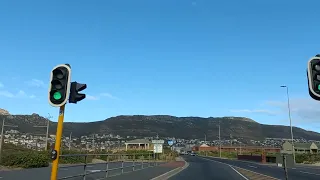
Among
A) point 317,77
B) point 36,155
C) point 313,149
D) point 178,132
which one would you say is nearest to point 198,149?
point 178,132

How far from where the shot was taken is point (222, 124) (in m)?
197

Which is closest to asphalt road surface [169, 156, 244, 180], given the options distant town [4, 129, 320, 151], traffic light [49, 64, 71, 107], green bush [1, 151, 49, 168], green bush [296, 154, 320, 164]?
distant town [4, 129, 320, 151]

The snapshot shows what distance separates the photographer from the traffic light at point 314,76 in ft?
33.9

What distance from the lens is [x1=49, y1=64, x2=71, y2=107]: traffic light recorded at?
9070mm

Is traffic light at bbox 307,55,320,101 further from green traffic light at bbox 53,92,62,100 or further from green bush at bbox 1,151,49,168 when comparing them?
green bush at bbox 1,151,49,168

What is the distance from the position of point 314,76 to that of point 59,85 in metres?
7.00

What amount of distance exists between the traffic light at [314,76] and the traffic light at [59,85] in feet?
21.7

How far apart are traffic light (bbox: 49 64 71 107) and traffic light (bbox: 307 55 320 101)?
6608 millimetres

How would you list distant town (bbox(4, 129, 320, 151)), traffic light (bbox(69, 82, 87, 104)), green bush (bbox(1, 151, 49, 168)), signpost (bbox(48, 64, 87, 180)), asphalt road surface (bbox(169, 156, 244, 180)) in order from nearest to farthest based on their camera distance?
signpost (bbox(48, 64, 87, 180)) < traffic light (bbox(69, 82, 87, 104)) < asphalt road surface (bbox(169, 156, 244, 180)) < green bush (bbox(1, 151, 49, 168)) < distant town (bbox(4, 129, 320, 151))

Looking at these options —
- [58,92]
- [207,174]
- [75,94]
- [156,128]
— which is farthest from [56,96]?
[156,128]

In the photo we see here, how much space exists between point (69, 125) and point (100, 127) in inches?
1036

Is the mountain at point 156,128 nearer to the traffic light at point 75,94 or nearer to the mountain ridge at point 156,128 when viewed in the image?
the mountain ridge at point 156,128

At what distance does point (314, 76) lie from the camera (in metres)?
10.6

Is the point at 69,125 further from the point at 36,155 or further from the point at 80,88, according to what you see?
the point at 80,88
